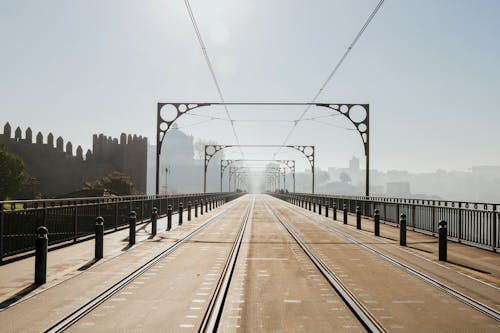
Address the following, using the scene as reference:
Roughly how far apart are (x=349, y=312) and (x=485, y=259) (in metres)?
7.71

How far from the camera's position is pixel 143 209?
85.1 feet

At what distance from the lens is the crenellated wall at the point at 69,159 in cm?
8925

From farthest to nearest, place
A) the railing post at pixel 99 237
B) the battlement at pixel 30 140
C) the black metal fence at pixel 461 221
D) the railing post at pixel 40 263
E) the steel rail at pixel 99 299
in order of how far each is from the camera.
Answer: the battlement at pixel 30 140, the black metal fence at pixel 461 221, the railing post at pixel 99 237, the railing post at pixel 40 263, the steel rail at pixel 99 299

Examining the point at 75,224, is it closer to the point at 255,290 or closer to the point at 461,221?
the point at 255,290

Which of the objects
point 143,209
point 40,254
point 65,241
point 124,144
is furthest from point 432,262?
point 124,144

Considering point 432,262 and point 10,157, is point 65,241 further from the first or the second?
point 10,157

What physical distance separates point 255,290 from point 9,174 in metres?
76.7

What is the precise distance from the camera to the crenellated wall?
89.2 m

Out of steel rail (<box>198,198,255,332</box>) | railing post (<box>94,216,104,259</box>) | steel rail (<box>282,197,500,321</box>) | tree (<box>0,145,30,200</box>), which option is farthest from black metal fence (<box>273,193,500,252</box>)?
tree (<box>0,145,30,200</box>)

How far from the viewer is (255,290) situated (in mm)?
8984

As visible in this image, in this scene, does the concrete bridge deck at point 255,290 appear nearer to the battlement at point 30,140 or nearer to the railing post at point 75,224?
the railing post at point 75,224

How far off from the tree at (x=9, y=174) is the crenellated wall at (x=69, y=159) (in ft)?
22.6

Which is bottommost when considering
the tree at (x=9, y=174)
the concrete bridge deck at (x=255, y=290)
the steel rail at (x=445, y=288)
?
the concrete bridge deck at (x=255, y=290)

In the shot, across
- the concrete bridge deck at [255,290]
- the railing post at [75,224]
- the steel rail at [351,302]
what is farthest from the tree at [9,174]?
the steel rail at [351,302]
